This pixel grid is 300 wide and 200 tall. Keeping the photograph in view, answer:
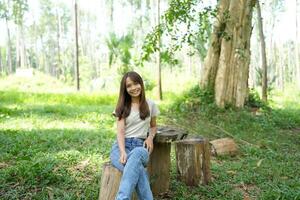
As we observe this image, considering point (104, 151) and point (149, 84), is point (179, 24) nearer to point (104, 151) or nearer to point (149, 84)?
point (104, 151)

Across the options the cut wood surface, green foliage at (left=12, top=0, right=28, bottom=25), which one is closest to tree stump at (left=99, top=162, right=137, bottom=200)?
the cut wood surface

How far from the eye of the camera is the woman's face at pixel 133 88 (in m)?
4.50

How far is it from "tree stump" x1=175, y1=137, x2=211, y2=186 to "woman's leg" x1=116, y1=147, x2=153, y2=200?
126 centimetres

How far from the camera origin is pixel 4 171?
215 inches

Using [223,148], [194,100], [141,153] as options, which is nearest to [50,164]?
[141,153]

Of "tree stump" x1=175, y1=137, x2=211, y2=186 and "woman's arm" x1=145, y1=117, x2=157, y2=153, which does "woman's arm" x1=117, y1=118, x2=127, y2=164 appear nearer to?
"woman's arm" x1=145, y1=117, x2=157, y2=153

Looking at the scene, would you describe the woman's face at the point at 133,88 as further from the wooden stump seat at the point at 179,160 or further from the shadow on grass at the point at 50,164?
the shadow on grass at the point at 50,164

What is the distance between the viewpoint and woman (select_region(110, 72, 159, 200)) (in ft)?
13.9

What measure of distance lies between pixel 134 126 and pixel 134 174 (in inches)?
26.8

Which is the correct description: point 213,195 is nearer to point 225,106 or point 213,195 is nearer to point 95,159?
point 95,159

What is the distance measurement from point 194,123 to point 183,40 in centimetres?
228

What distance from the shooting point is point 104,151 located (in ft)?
23.0

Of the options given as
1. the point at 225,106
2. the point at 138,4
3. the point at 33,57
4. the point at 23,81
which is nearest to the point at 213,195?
the point at 225,106

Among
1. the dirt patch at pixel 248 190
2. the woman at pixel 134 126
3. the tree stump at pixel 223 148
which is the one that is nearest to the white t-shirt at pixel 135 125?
the woman at pixel 134 126
